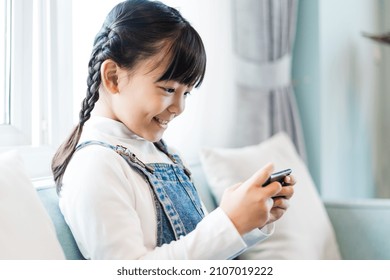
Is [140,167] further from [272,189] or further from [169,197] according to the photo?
[272,189]

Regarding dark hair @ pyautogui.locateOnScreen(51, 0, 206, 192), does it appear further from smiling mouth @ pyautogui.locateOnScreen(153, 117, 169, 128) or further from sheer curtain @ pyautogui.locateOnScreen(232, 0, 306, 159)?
sheer curtain @ pyautogui.locateOnScreen(232, 0, 306, 159)

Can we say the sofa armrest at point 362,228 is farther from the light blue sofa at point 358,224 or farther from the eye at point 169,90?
the eye at point 169,90

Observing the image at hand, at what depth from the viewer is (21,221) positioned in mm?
586

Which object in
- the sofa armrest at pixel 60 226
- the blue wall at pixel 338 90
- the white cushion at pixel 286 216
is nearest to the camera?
the sofa armrest at pixel 60 226

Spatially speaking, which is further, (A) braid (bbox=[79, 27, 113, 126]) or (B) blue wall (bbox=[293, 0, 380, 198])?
(B) blue wall (bbox=[293, 0, 380, 198])

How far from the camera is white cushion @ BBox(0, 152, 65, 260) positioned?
1.87 feet

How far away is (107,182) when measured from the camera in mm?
657

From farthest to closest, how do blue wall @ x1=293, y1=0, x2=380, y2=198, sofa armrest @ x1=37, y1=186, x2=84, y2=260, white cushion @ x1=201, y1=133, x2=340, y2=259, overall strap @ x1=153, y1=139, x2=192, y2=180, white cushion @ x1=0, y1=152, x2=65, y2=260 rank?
blue wall @ x1=293, y1=0, x2=380, y2=198 → white cushion @ x1=201, y1=133, x2=340, y2=259 → overall strap @ x1=153, y1=139, x2=192, y2=180 → sofa armrest @ x1=37, y1=186, x2=84, y2=260 → white cushion @ x1=0, y1=152, x2=65, y2=260

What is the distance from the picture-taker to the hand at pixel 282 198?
2.42 ft

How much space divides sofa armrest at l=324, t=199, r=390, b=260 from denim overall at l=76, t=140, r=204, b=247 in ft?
1.69

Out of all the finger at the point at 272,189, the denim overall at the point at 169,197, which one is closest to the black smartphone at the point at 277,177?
the finger at the point at 272,189

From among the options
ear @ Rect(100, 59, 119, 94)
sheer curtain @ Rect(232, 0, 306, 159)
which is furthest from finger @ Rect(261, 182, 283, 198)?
sheer curtain @ Rect(232, 0, 306, 159)

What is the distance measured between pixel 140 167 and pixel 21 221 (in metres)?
0.18
